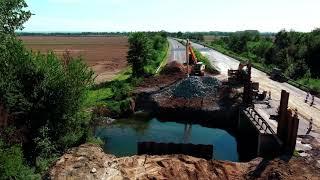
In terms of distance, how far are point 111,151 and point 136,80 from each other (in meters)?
20.6

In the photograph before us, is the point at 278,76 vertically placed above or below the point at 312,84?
above

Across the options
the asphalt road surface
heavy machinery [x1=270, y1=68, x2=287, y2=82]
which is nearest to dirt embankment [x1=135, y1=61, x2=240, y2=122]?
heavy machinery [x1=270, y1=68, x2=287, y2=82]

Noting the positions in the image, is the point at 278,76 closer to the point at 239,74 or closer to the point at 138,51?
the point at 239,74

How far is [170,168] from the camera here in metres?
27.1

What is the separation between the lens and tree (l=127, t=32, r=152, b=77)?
5962cm

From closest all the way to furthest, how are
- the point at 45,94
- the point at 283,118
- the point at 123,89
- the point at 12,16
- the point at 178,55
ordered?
the point at 12,16 < the point at 45,94 < the point at 283,118 < the point at 123,89 < the point at 178,55

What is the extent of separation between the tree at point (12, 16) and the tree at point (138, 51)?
131ft

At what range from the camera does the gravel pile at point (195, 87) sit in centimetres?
4881

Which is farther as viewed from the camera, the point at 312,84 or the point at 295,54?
the point at 295,54

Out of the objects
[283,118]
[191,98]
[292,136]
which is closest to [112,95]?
[191,98]

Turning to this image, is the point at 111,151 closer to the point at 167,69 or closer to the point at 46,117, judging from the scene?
the point at 46,117

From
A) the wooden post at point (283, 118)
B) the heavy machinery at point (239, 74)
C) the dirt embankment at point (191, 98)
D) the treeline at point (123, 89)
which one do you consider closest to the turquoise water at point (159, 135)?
the treeline at point (123, 89)

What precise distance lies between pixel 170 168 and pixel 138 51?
35069mm

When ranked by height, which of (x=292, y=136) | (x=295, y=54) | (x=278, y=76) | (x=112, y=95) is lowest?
(x=112, y=95)
